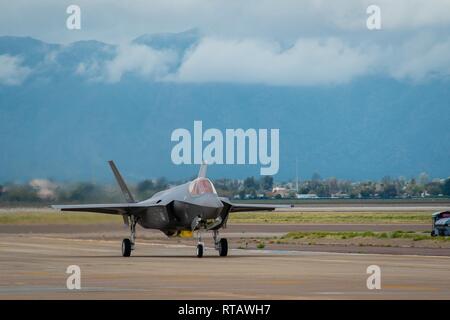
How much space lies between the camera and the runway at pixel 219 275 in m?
27.9

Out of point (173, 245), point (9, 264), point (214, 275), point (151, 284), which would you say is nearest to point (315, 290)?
point (151, 284)

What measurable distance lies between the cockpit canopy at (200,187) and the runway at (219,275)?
92.3 inches

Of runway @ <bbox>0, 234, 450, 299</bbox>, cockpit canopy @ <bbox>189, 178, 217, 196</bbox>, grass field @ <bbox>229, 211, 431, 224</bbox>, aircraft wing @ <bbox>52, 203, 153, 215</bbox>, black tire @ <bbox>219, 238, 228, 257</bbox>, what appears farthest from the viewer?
grass field @ <bbox>229, 211, 431, 224</bbox>

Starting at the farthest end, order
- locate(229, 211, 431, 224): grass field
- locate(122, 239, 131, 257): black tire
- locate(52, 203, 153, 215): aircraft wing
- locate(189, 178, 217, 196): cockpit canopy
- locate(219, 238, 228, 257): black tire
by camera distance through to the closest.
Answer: locate(229, 211, 431, 224): grass field → locate(52, 203, 153, 215): aircraft wing → locate(122, 239, 131, 257): black tire → locate(219, 238, 228, 257): black tire → locate(189, 178, 217, 196): cockpit canopy

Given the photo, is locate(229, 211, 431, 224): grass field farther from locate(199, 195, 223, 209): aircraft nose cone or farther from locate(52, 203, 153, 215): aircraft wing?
locate(199, 195, 223, 209): aircraft nose cone

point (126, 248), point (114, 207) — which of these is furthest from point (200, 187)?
point (114, 207)

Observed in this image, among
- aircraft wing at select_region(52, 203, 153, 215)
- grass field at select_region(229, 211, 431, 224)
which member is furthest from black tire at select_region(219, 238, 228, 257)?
grass field at select_region(229, 211, 431, 224)

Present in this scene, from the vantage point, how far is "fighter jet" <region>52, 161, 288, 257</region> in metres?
46.0

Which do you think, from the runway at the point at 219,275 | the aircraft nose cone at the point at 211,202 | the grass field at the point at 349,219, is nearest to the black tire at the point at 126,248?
the runway at the point at 219,275

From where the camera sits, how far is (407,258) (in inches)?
1767

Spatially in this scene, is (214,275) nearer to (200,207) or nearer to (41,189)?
(200,207)

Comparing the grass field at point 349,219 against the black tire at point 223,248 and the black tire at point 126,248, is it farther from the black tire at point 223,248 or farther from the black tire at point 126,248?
the black tire at point 126,248

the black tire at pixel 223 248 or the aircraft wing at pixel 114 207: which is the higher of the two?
the aircraft wing at pixel 114 207
